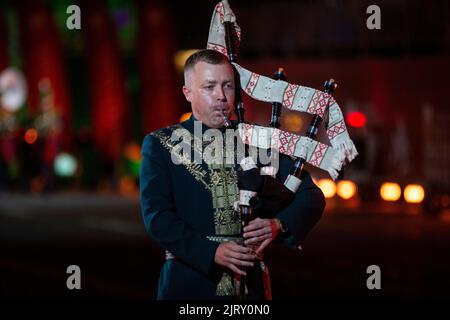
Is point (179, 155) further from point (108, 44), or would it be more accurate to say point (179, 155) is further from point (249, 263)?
point (108, 44)

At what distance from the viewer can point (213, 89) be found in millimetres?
4512

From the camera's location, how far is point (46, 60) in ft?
114

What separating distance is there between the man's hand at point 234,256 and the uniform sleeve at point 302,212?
224 mm

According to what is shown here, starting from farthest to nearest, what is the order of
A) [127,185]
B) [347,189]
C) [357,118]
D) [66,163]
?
[127,185]
[66,163]
[357,118]
[347,189]

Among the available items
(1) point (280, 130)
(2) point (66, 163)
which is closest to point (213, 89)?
(1) point (280, 130)

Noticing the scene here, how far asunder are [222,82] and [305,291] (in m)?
7.00

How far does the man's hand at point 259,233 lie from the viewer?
4.36m

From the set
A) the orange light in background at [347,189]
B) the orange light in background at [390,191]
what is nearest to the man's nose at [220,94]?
the orange light in background at [390,191]

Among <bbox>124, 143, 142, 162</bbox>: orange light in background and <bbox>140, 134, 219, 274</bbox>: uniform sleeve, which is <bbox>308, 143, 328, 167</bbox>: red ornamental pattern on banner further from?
<bbox>124, 143, 142, 162</bbox>: orange light in background

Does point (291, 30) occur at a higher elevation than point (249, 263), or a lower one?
higher

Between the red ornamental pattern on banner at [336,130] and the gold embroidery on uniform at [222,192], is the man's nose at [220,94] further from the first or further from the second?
the red ornamental pattern on banner at [336,130]

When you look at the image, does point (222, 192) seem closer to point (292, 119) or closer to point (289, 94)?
point (289, 94)

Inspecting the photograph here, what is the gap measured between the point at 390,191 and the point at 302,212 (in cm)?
2044
